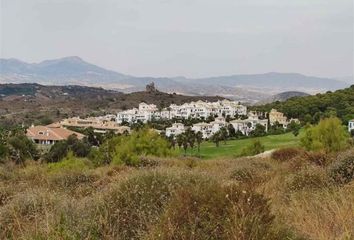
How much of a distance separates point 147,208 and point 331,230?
1.95m

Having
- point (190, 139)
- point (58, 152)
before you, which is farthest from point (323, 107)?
point (58, 152)

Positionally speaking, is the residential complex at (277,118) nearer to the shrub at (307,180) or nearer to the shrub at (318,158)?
the shrub at (318,158)

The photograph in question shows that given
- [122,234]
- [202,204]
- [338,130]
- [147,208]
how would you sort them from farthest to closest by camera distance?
[338,130], [147,208], [122,234], [202,204]

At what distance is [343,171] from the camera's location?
341 inches

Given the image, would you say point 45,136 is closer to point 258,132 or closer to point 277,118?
point 258,132

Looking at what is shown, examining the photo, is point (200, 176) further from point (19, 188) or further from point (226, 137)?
point (226, 137)

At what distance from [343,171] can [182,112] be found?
110129 millimetres

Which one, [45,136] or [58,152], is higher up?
[58,152]

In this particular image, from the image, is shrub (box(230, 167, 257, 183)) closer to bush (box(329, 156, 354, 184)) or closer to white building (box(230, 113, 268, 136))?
bush (box(329, 156, 354, 184))

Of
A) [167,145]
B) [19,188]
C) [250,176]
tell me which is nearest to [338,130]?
[167,145]

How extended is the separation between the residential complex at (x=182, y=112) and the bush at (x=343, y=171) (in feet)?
328

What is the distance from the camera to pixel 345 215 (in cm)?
459

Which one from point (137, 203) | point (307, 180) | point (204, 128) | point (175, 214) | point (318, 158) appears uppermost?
point (175, 214)

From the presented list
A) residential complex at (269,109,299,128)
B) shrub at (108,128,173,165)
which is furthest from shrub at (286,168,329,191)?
residential complex at (269,109,299,128)
